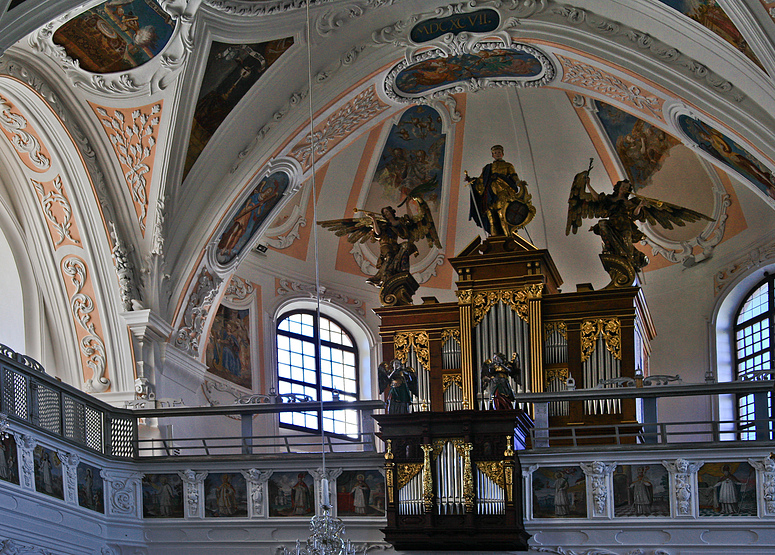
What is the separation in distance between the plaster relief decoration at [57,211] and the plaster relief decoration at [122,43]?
1.72 m

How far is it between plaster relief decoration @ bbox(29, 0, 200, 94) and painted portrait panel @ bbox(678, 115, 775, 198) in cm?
775

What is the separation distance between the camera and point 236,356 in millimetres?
23172

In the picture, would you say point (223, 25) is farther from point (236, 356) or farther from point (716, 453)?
point (716, 453)

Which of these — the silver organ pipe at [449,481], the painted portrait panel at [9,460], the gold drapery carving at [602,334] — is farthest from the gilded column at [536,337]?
the painted portrait panel at [9,460]

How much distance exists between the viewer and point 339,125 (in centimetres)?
2158

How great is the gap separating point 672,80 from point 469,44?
3.25 metres

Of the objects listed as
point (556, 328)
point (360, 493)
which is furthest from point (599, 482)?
point (556, 328)

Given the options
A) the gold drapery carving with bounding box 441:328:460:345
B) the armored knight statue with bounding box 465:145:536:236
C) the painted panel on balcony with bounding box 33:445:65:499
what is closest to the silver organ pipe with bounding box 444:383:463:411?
the gold drapery carving with bounding box 441:328:460:345

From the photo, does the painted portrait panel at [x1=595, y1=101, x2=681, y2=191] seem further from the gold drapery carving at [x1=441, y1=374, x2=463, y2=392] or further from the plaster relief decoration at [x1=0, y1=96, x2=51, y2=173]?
the plaster relief decoration at [x1=0, y1=96, x2=51, y2=173]

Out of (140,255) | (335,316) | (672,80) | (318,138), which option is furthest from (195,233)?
(672,80)

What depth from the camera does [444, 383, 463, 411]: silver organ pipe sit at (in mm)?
21156

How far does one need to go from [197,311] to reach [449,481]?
5.87 m

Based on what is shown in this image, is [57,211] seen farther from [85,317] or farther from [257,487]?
[257,487]

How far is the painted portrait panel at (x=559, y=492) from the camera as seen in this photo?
55.9ft
